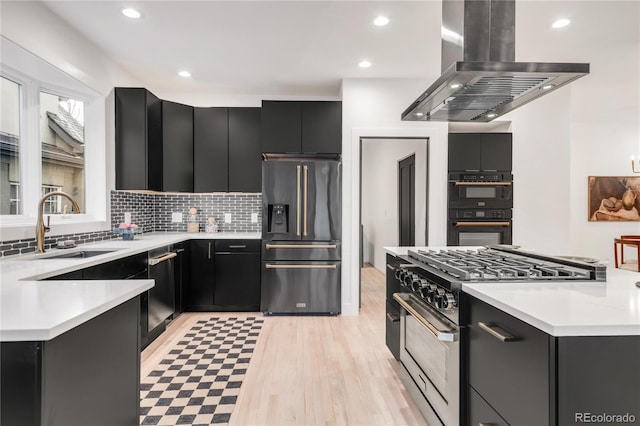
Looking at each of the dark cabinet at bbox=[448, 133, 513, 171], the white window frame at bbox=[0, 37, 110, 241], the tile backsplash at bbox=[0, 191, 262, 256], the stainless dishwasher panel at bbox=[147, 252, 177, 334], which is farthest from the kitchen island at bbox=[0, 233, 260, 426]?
the dark cabinet at bbox=[448, 133, 513, 171]

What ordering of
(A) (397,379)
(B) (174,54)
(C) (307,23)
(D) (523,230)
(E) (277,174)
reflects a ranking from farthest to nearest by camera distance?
(D) (523,230), (E) (277,174), (B) (174,54), (C) (307,23), (A) (397,379)

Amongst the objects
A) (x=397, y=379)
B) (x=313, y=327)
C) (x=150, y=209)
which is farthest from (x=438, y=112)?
(x=150, y=209)

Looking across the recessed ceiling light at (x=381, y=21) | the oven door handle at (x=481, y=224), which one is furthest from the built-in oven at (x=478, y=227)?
the recessed ceiling light at (x=381, y=21)

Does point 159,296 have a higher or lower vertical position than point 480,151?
lower

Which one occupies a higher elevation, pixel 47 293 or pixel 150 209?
pixel 150 209

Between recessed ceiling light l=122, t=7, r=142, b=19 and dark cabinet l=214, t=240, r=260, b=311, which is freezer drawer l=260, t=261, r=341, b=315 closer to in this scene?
dark cabinet l=214, t=240, r=260, b=311

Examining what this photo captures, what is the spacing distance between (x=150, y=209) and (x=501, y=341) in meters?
4.32

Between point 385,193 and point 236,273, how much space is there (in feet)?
10.8

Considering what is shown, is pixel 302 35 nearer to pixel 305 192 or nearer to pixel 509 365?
pixel 305 192

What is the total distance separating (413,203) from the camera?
4.65m

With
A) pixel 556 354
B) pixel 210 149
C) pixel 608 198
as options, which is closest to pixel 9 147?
pixel 210 149

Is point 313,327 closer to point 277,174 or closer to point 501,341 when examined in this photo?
point 277,174

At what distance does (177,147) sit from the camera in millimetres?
4031

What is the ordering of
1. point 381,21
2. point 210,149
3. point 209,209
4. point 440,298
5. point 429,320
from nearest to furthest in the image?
point 440,298
point 429,320
point 381,21
point 210,149
point 209,209
